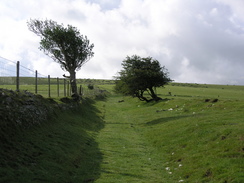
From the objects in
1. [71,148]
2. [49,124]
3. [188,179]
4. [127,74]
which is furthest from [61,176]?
[127,74]

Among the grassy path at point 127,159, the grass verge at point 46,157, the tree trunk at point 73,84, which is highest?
the tree trunk at point 73,84

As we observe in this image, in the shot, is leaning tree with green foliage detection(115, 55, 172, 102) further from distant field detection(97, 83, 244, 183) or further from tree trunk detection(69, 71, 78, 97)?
distant field detection(97, 83, 244, 183)

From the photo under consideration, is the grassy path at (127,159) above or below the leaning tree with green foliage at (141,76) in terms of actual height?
below

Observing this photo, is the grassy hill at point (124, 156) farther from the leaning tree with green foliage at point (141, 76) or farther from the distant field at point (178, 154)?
the leaning tree with green foliage at point (141, 76)

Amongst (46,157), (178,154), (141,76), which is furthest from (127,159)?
(141,76)

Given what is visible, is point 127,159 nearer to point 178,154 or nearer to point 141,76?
point 178,154

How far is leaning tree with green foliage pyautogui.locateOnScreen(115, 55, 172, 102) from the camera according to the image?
51719 millimetres

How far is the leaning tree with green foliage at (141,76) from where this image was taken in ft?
170

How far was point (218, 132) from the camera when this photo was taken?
16.1 metres

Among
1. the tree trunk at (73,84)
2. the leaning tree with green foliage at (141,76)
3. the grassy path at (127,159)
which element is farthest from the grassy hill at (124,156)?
the leaning tree with green foliage at (141,76)

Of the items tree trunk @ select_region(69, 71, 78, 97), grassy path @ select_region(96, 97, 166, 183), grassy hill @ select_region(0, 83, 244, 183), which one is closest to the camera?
grassy hill @ select_region(0, 83, 244, 183)

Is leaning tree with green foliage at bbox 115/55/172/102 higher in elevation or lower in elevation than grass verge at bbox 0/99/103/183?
higher

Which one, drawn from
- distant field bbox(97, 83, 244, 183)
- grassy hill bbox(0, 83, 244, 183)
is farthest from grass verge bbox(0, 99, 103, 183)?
distant field bbox(97, 83, 244, 183)

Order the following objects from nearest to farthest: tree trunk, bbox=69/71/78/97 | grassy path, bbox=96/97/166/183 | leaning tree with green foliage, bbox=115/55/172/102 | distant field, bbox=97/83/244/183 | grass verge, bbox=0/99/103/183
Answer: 1. grass verge, bbox=0/99/103/183
2. distant field, bbox=97/83/244/183
3. grassy path, bbox=96/97/166/183
4. tree trunk, bbox=69/71/78/97
5. leaning tree with green foliage, bbox=115/55/172/102
